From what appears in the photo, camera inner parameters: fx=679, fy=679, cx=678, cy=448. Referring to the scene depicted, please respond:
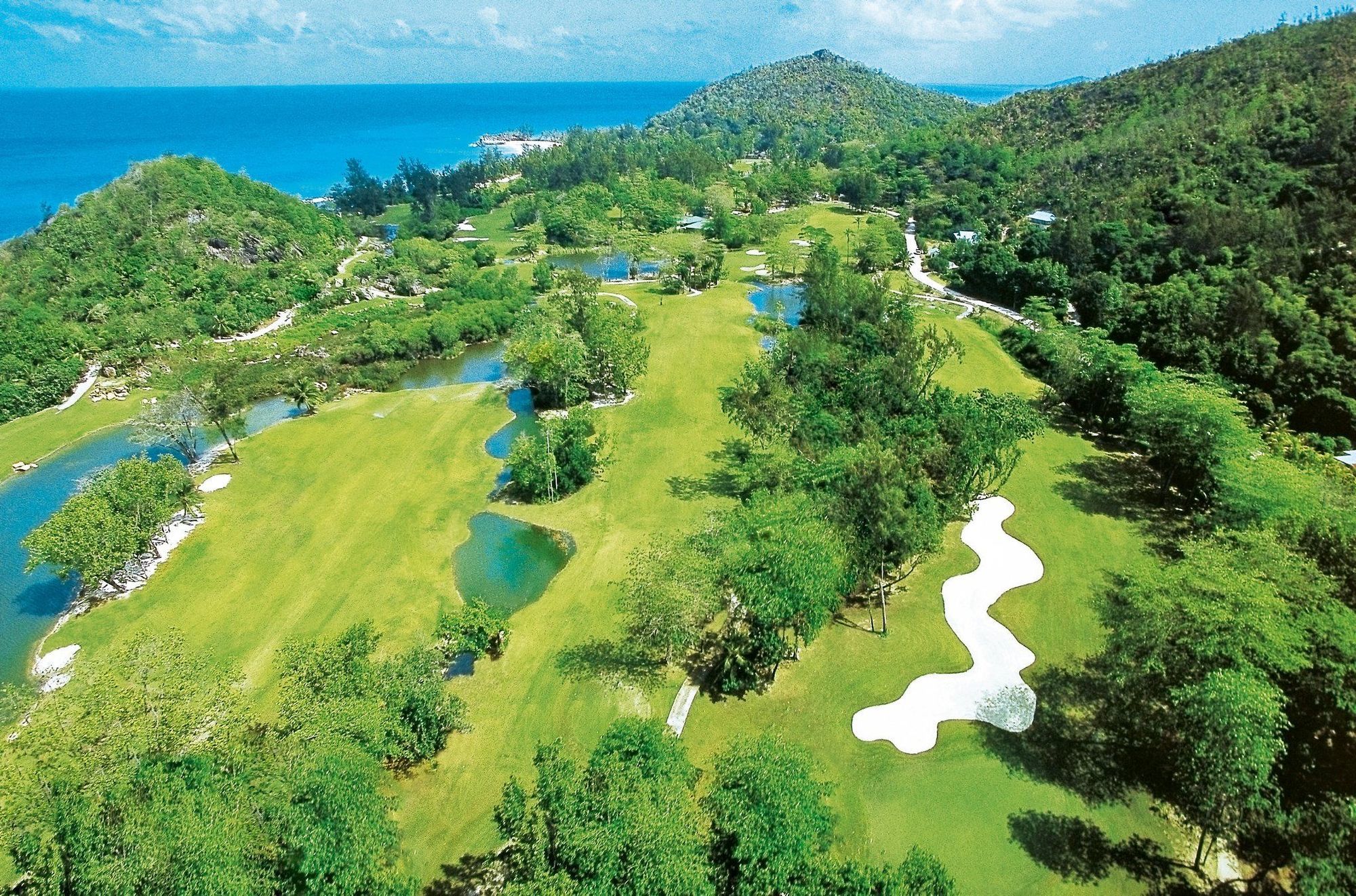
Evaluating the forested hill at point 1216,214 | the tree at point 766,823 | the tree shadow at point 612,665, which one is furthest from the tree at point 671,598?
the forested hill at point 1216,214

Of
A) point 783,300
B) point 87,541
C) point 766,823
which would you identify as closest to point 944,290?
point 783,300

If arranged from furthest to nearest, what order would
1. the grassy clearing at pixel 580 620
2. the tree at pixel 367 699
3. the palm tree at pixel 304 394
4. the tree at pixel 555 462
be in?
the palm tree at pixel 304 394 → the tree at pixel 555 462 → the grassy clearing at pixel 580 620 → the tree at pixel 367 699

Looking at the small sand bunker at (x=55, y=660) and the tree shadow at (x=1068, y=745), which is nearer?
the tree shadow at (x=1068, y=745)

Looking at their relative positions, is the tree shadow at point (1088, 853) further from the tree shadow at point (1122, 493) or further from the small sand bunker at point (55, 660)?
the small sand bunker at point (55, 660)

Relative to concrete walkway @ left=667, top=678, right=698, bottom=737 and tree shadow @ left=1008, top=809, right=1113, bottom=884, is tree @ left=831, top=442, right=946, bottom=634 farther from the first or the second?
tree shadow @ left=1008, top=809, right=1113, bottom=884

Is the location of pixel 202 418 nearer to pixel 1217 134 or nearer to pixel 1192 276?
pixel 1192 276

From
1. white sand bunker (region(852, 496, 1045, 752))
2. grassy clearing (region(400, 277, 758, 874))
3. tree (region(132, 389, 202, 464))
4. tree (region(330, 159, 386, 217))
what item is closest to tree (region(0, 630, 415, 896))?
grassy clearing (region(400, 277, 758, 874))
